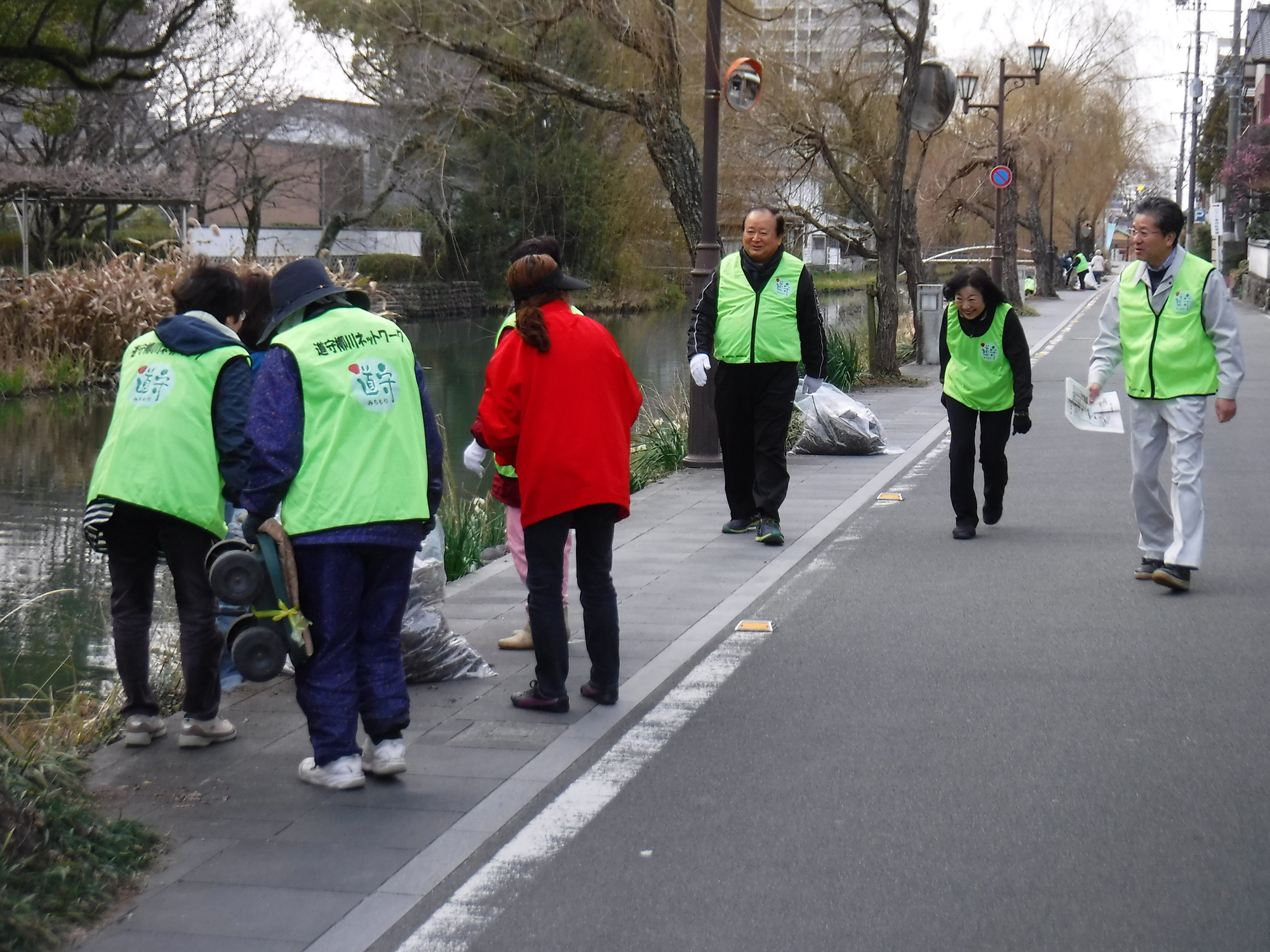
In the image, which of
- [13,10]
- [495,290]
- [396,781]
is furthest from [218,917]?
[495,290]

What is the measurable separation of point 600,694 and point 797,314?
387cm

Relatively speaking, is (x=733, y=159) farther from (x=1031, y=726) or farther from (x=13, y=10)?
(x=1031, y=726)

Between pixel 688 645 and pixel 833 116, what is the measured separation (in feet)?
49.7

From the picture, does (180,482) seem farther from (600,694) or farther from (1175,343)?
(1175,343)

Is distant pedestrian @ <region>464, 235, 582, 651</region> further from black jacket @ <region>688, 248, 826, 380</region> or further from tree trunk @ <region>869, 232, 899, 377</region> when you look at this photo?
tree trunk @ <region>869, 232, 899, 377</region>

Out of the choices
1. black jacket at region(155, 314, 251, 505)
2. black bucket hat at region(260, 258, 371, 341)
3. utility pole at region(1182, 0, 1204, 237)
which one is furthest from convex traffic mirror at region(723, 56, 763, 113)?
utility pole at region(1182, 0, 1204, 237)

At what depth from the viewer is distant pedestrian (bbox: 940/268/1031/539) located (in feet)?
29.4

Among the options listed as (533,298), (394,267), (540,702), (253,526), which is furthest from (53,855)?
(394,267)

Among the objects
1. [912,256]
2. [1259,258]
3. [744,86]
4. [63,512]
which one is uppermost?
[744,86]

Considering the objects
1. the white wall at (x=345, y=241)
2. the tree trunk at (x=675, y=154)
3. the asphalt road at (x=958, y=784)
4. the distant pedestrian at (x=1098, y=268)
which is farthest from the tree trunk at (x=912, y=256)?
the distant pedestrian at (x=1098, y=268)

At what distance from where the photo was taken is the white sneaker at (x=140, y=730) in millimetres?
5234

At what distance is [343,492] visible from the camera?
179 inches

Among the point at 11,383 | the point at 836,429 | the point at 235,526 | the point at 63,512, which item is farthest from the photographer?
the point at 11,383

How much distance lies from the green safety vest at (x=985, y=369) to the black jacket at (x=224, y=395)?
5167 mm
